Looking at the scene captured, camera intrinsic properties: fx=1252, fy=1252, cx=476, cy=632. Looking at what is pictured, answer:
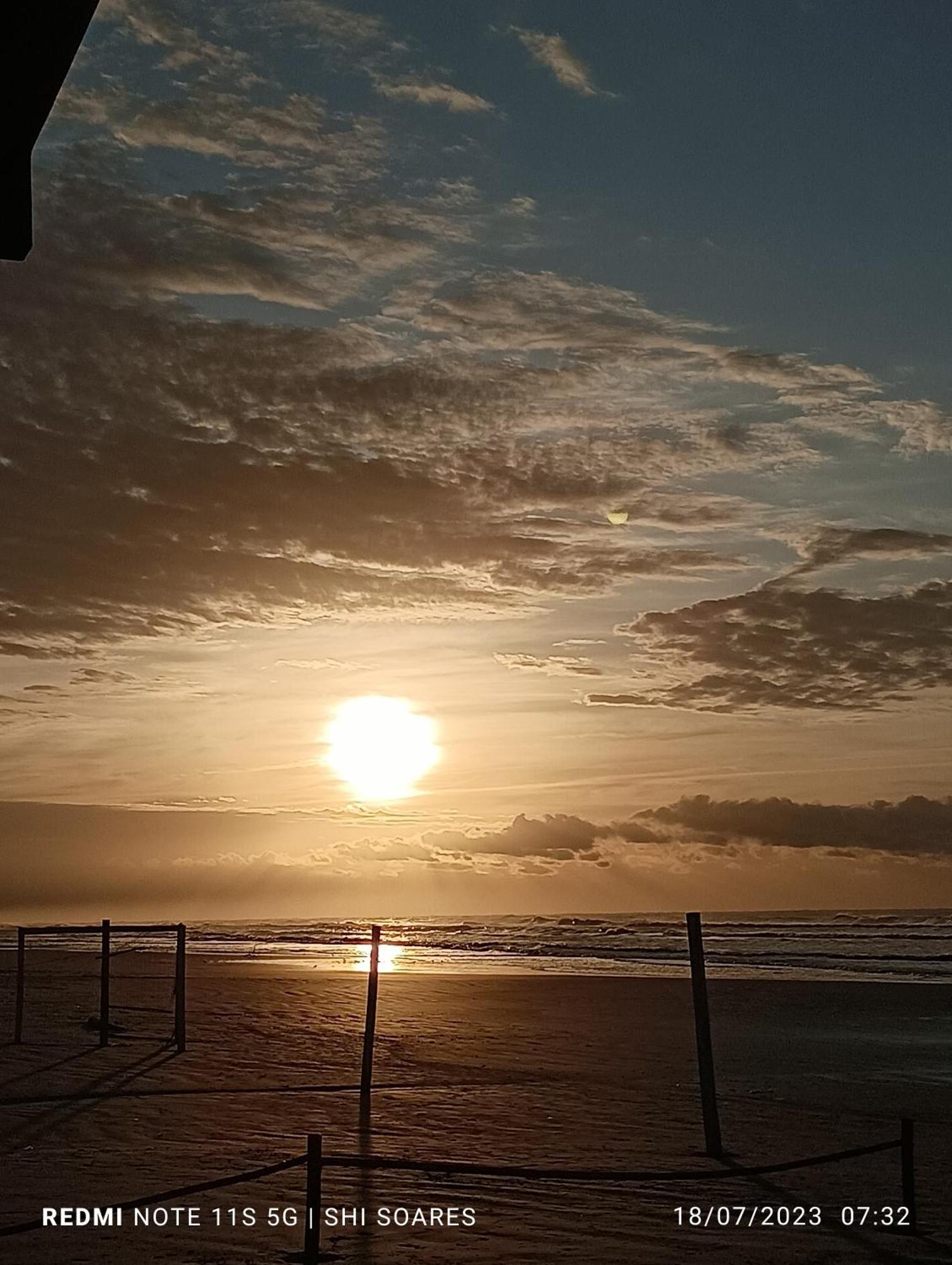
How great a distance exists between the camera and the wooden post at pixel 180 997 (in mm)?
18391

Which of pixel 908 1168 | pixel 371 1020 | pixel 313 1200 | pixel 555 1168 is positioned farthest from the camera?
pixel 371 1020

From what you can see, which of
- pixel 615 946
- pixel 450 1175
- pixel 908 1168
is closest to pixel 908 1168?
pixel 908 1168

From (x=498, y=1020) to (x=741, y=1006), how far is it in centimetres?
721

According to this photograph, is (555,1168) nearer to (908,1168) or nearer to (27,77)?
(908,1168)

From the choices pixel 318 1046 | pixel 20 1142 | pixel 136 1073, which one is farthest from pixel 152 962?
pixel 20 1142

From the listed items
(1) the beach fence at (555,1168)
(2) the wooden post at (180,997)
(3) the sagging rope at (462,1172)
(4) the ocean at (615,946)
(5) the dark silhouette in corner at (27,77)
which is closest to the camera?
(5) the dark silhouette in corner at (27,77)

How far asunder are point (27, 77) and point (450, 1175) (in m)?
9.53

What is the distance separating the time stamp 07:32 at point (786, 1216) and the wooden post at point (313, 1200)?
9.36 ft

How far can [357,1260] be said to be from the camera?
24.7ft

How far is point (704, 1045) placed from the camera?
10750mm

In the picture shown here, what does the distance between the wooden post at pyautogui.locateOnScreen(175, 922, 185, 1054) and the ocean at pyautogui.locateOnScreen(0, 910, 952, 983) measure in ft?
42.8

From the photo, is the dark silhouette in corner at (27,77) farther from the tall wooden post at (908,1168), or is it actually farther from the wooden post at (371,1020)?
the wooden post at (371,1020)

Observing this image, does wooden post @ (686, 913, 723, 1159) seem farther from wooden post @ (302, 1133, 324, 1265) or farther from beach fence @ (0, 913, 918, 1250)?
wooden post @ (302, 1133, 324, 1265)

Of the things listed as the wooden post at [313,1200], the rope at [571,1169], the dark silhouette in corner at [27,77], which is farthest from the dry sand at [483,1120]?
the dark silhouette in corner at [27,77]
